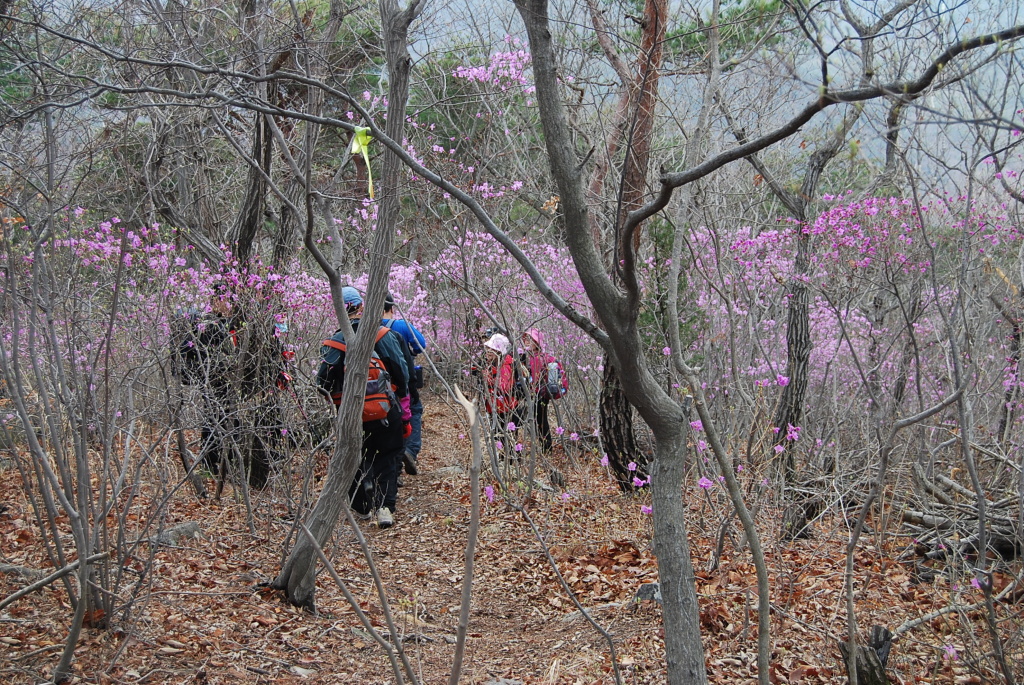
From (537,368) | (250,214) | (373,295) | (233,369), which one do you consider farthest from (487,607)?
(250,214)

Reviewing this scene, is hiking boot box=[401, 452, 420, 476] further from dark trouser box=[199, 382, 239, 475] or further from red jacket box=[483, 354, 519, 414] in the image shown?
dark trouser box=[199, 382, 239, 475]

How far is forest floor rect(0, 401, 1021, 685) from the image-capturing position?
3902mm

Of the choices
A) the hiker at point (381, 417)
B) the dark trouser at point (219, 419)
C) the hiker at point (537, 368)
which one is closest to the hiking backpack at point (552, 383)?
the hiker at point (537, 368)

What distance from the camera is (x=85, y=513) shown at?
3.54m

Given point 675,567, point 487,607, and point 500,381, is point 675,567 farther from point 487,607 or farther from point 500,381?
point 500,381

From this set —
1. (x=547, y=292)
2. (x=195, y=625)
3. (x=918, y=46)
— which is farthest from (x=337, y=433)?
(x=918, y=46)

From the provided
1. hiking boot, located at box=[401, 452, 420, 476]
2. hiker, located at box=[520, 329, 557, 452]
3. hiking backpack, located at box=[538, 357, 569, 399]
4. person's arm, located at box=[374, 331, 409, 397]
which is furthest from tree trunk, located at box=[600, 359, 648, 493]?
hiking boot, located at box=[401, 452, 420, 476]

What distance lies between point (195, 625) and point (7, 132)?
8.78ft

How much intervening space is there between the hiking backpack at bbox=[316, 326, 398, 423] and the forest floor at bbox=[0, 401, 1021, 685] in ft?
3.28

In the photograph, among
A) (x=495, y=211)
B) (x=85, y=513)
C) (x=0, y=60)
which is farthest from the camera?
(x=495, y=211)

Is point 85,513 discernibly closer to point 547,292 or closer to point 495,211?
point 547,292

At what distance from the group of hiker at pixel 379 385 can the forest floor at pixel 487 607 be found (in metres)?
0.46

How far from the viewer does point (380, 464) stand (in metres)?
6.63

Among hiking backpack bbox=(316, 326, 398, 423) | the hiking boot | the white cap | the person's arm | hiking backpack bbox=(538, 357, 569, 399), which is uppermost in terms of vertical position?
the white cap
